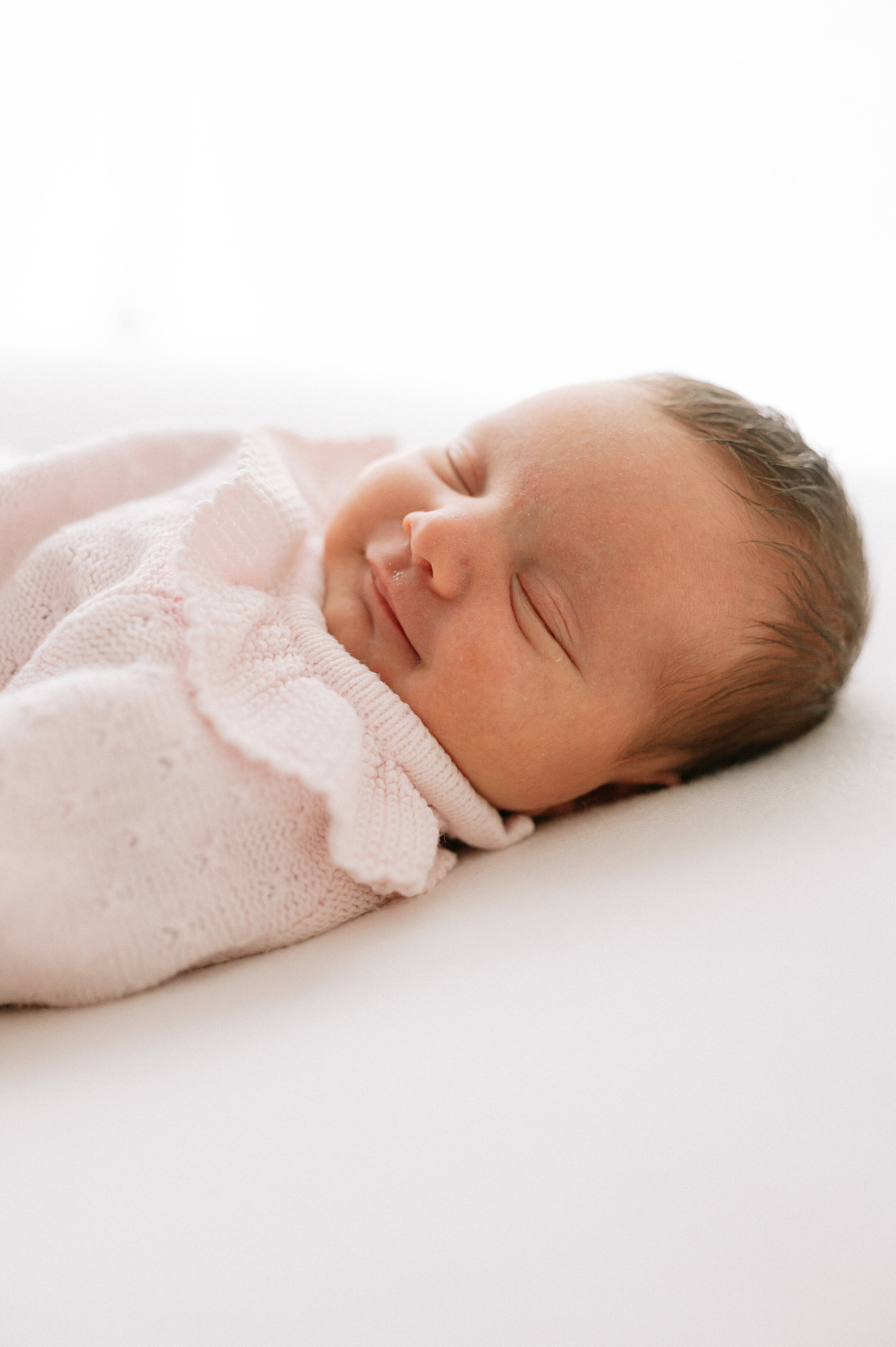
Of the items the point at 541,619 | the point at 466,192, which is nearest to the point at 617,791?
the point at 541,619

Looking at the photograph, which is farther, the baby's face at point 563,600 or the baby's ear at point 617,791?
the baby's ear at point 617,791

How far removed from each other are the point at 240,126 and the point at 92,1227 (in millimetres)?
2749

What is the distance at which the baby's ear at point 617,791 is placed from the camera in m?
0.95

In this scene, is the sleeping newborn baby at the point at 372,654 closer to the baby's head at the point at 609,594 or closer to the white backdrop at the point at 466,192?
the baby's head at the point at 609,594

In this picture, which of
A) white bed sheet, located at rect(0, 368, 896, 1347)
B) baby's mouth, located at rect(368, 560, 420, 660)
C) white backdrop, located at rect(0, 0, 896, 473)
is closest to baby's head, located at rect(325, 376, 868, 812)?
baby's mouth, located at rect(368, 560, 420, 660)

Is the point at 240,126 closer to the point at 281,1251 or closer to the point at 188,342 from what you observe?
the point at 188,342

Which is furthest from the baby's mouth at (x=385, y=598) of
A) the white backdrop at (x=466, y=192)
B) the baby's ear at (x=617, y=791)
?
the white backdrop at (x=466, y=192)

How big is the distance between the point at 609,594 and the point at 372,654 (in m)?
0.21

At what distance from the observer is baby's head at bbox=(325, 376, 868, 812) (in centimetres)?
83

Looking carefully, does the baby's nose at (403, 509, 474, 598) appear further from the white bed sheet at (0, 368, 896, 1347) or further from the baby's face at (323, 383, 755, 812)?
the white bed sheet at (0, 368, 896, 1347)

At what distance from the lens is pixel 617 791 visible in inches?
38.9

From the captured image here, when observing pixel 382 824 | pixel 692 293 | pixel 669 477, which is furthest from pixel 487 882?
pixel 692 293

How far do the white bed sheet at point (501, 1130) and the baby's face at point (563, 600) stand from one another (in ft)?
0.56

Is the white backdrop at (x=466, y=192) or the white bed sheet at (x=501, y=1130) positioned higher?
the white backdrop at (x=466, y=192)
